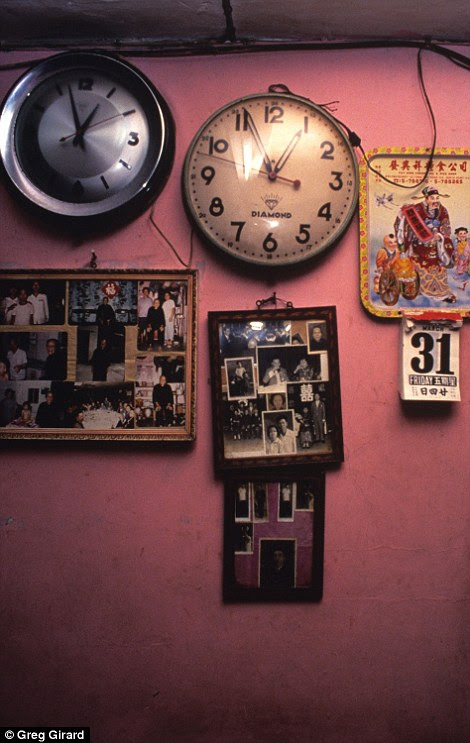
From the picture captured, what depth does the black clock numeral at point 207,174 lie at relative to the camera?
171 cm

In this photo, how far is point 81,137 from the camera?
1.72 m

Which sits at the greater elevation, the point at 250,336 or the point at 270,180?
the point at 270,180

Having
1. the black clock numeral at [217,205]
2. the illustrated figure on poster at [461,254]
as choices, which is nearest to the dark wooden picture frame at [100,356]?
the black clock numeral at [217,205]

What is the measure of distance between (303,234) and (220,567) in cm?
113

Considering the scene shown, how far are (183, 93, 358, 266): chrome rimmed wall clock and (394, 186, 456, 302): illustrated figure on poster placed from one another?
0.65 ft

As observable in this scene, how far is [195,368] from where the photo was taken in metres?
1.71

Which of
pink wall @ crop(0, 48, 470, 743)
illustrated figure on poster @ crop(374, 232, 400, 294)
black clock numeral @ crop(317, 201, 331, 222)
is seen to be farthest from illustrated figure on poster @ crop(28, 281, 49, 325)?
illustrated figure on poster @ crop(374, 232, 400, 294)

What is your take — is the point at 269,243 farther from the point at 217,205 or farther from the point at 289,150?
the point at 289,150

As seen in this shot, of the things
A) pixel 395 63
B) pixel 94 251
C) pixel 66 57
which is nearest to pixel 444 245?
pixel 395 63

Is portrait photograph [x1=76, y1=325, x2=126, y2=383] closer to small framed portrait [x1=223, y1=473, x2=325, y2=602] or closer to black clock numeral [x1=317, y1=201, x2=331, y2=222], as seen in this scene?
small framed portrait [x1=223, y1=473, x2=325, y2=602]

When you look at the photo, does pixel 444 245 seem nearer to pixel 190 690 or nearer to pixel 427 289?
pixel 427 289

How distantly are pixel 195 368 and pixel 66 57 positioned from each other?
1.12 meters

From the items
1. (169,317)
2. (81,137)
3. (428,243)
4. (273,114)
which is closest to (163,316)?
(169,317)

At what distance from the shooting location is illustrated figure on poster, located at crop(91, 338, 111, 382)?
172cm
